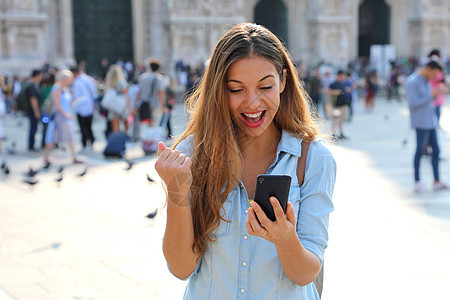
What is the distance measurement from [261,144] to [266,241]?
0.32 m

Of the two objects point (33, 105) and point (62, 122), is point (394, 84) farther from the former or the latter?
point (62, 122)

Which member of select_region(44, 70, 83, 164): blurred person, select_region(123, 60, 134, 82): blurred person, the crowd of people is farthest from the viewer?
select_region(123, 60, 134, 82): blurred person

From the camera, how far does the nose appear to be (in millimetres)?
1879

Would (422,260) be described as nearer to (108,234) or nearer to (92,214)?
(108,234)

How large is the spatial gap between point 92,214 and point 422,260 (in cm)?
332

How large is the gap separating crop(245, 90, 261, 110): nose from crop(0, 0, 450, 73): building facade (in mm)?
19521

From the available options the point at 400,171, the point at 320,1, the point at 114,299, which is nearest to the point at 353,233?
the point at 114,299

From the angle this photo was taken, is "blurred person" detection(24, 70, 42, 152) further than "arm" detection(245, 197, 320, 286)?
Yes

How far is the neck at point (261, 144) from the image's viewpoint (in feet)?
6.55

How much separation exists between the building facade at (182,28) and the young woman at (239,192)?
1948 centimetres

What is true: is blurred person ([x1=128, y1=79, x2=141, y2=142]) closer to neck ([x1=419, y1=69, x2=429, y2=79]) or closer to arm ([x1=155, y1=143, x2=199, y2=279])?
neck ([x1=419, y1=69, x2=429, y2=79])

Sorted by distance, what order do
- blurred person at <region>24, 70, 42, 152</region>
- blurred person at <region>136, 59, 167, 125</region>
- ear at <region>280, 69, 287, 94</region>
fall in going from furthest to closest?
blurred person at <region>24, 70, 42, 152</region>
blurred person at <region>136, 59, 167, 125</region>
ear at <region>280, 69, 287, 94</region>

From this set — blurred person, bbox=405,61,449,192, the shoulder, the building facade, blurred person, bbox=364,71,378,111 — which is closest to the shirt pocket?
the shoulder

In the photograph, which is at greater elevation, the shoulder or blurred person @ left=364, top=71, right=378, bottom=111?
the shoulder
